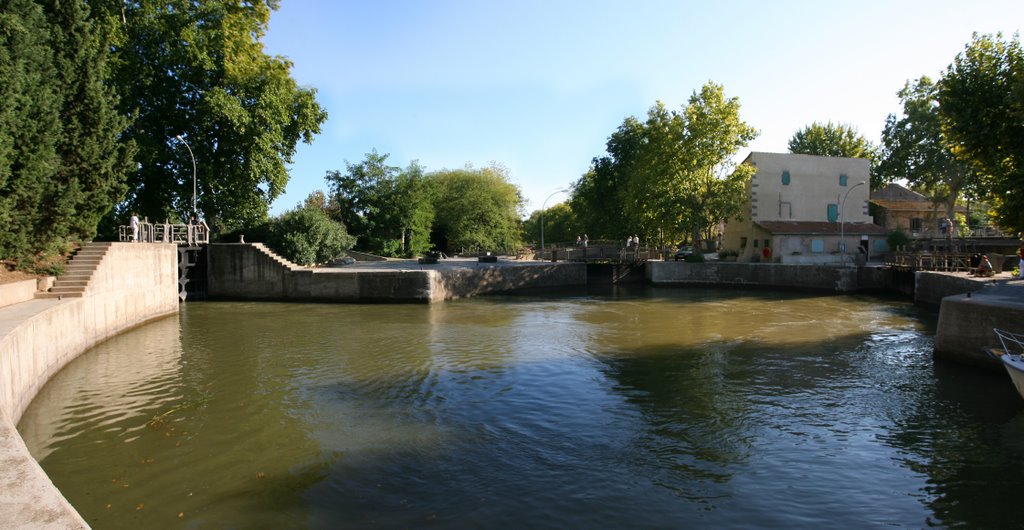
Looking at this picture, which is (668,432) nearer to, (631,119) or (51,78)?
(51,78)

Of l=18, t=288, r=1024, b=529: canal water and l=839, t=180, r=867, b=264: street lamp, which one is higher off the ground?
l=839, t=180, r=867, b=264: street lamp

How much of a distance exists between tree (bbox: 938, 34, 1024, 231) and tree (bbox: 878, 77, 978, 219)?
37.4 metres

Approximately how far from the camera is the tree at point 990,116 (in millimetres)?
18844

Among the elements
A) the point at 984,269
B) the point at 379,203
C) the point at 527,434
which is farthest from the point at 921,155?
the point at 527,434

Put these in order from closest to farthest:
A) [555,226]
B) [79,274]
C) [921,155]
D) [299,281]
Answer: [79,274] < [299,281] < [921,155] < [555,226]

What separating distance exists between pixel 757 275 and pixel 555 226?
4993cm

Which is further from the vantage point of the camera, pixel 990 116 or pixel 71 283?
pixel 990 116

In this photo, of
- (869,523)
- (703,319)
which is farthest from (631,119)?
(869,523)

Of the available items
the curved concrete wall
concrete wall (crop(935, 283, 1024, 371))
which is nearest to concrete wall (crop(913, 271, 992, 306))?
concrete wall (crop(935, 283, 1024, 371))

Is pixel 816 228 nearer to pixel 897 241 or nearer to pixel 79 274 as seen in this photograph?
pixel 897 241

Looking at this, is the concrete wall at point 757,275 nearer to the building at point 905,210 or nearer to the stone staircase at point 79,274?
the building at point 905,210

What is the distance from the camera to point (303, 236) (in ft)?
115

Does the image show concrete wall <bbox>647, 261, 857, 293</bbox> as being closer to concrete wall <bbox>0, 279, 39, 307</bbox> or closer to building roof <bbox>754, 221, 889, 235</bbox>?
building roof <bbox>754, 221, 889, 235</bbox>

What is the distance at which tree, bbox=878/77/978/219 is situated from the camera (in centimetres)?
5338
